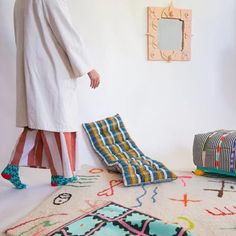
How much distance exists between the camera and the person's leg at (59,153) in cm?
140

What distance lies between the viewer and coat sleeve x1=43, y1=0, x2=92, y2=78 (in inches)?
52.0

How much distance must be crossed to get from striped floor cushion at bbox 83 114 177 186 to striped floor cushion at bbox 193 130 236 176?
0.22m

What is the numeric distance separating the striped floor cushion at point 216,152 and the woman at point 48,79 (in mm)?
737

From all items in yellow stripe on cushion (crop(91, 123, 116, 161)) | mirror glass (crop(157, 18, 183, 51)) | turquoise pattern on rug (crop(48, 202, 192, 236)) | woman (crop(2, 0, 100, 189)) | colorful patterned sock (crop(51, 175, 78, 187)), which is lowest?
colorful patterned sock (crop(51, 175, 78, 187))

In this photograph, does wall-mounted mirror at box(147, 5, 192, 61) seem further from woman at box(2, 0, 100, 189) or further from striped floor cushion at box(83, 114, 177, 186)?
woman at box(2, 0, 100, 189)

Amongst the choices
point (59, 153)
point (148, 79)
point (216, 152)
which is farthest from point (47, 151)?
point (148, 79)

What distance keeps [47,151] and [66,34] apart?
22.8 inches

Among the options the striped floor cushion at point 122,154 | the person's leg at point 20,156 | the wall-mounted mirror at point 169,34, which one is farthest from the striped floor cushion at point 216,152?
the person's leg at point 20,156

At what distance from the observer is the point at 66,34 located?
1.35 m

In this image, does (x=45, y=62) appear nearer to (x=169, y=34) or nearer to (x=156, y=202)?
(x=156, y=202)

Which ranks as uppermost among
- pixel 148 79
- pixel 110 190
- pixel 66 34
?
pixel 66 34

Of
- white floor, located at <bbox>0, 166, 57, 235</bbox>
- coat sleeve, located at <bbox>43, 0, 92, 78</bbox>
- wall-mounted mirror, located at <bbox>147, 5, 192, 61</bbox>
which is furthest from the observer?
wall-mounted mirror, located at <bbox>147, 5, 192, 61</bbox>

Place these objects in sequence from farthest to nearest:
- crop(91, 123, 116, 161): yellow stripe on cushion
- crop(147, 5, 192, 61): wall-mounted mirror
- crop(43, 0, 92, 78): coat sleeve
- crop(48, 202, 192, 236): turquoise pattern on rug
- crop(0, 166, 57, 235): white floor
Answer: crop(147, 5, 192, 61): wall-mounted mirror < crop(91, 123, 116, 161): yellow stripe on cushion < crop(43, 0, 92, 78): coat sleeve < crop(0, 166, 57, 235): white floor < crop(48, 202, 192, 236): turquoise pattern on rug

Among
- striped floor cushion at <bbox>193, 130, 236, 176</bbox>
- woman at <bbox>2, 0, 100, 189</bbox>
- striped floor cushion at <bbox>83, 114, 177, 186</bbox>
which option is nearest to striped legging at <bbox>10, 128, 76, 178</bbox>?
woman at <bbox>2, 0, 100, 189</bbox>
